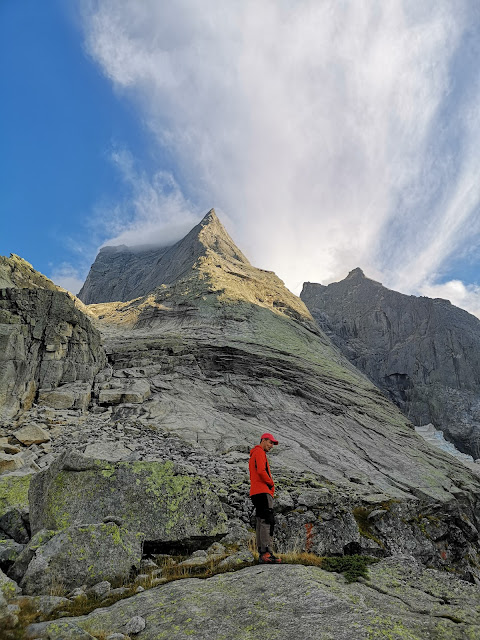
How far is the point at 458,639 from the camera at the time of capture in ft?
14.4

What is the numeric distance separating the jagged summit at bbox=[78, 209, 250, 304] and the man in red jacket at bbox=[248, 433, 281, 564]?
65.6 meters

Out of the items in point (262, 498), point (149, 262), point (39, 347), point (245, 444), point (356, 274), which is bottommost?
point (262, 498)

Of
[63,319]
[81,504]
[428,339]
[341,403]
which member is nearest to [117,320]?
[63,319]

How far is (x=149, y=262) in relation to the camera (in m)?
134

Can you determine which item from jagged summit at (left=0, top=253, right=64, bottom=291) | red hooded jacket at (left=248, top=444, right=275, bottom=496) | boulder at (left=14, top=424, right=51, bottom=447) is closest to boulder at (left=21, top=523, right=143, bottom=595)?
red hooded jacket at (left=248, top=444, right=275, bottom=496)

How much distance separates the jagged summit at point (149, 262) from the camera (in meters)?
87.5

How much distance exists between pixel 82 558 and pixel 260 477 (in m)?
4.01

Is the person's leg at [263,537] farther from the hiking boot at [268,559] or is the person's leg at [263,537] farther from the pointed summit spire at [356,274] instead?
the pointed summit spire at [356,274]

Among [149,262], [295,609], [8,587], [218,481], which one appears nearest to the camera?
[295,609]

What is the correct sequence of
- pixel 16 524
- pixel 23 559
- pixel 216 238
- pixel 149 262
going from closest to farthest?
1. pixel 23 559
2. pixel 16 524
3. pixel 216 238
4. pixel 149 262

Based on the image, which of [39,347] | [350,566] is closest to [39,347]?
[39,347]

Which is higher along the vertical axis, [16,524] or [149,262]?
[149,262]

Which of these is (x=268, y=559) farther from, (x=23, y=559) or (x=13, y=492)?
(x=13, y=492)

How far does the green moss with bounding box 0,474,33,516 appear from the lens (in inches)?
366
